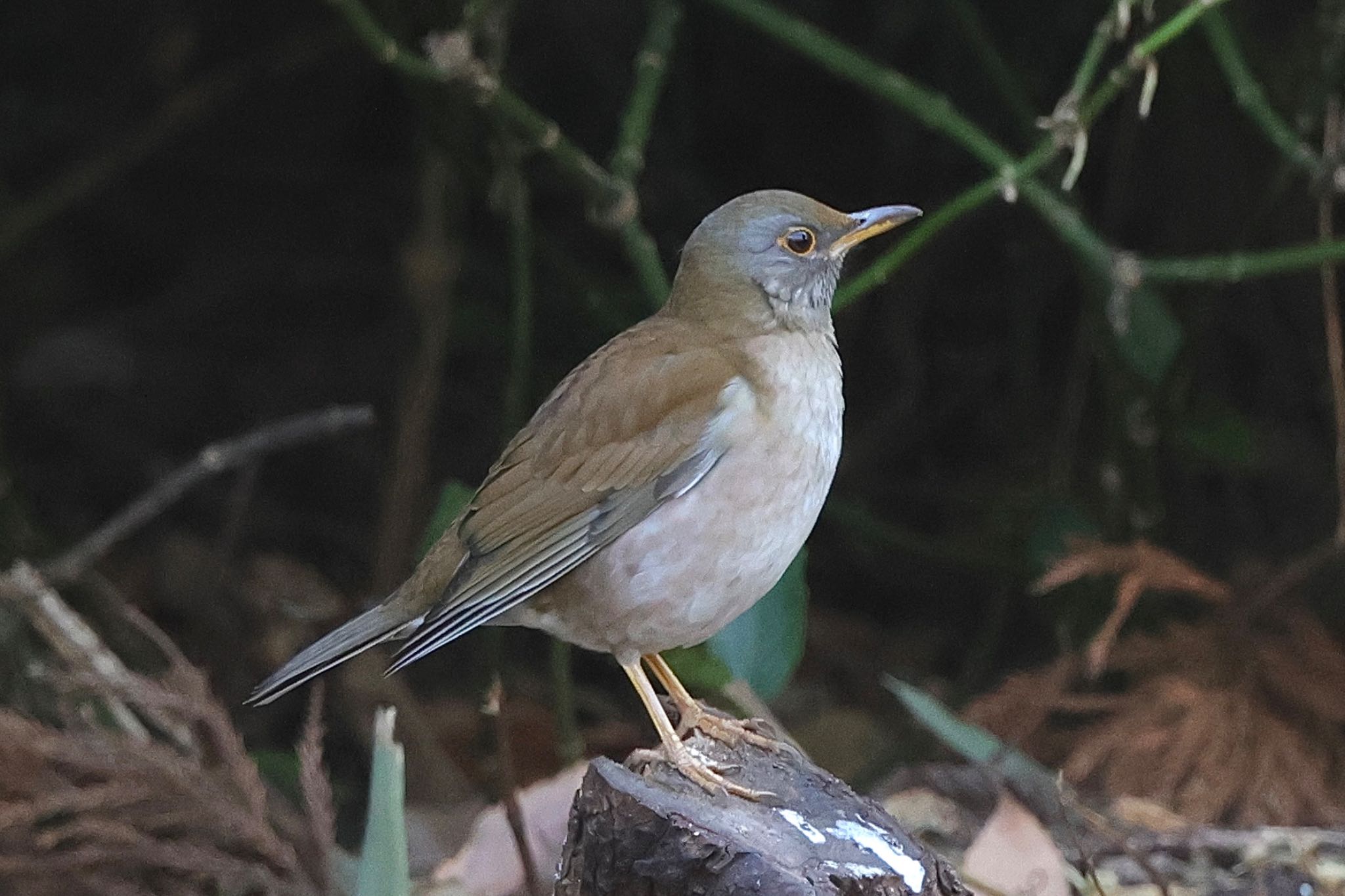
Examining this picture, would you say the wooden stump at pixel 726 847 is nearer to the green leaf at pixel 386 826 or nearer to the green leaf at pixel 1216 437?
the green leaf at pixel 386 826

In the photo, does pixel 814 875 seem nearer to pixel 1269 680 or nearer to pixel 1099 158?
pixel 1269 680

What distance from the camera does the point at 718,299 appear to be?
10.6 feet

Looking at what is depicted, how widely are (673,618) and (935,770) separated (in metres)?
1.29

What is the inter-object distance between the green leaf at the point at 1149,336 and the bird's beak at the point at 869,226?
115cm

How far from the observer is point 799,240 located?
324 centimetres

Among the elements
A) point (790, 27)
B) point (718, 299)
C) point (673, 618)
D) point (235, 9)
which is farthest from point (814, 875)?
point (235, 9)

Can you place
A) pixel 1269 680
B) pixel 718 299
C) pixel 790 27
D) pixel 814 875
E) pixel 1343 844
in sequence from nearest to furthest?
1. pixel 814 875
2. pixel 718 299
3. pixel 1343 844
4. pixel 790 27
5. pixel 1269 680

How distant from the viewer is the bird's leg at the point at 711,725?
3.11 meters

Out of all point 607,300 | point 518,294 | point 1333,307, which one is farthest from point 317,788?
point 1333,307

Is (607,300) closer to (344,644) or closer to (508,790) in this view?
(344,644)

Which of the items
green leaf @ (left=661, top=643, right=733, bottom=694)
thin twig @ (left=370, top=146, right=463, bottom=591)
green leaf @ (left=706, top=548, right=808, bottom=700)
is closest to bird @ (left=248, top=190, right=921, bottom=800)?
green leaf @ (left=661, top=643, right=733, bottom=694)

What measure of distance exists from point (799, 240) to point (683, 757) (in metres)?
0.94

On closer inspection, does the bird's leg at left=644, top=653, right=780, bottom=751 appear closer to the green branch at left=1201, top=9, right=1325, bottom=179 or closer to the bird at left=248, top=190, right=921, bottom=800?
the bird at left=248, top=190, right=921, bottom=800

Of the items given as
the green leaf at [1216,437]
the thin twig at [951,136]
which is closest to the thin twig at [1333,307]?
the thin twig at [951,136]
